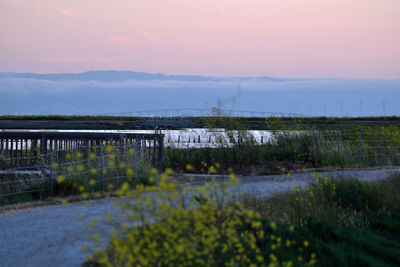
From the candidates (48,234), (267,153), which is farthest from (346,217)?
(267,153)

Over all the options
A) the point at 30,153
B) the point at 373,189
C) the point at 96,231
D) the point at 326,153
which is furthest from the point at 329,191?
the point at 30,153

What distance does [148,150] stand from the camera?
14766 millimetres

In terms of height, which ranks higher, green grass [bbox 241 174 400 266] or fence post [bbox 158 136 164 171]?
fence post [bbox 158 136 164 171]

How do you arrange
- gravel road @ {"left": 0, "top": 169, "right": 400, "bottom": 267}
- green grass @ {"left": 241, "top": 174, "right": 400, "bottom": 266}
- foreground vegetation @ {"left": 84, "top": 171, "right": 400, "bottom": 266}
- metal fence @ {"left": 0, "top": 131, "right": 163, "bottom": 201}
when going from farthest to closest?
metal fence @ {"left": 0, "top": 131, "right": 163, "bottom": 201}, green grass @ {"left": 241, "top": 174, "right": 400, "bottom": 266}, gravel road @ {"left": 0, "top": 169, "right": 400, "bottom": 267}, foreground vegetation @ {"left": 84, "top": 171, "right": 400, "bottom": 266}

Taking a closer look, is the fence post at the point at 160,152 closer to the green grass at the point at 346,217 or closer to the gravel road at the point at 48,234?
the gravel road at the point at 48,234

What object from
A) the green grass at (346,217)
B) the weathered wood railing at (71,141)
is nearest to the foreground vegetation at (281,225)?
the green grass at (346,217)

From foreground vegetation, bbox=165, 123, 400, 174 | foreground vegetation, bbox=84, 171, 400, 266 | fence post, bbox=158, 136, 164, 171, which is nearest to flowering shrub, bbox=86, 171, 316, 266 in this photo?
foreground vegetation, bbox=84, 171, 400, 266

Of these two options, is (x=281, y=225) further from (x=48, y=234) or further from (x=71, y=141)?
(x=71, y=141)

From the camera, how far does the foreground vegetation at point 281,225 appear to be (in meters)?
5.19

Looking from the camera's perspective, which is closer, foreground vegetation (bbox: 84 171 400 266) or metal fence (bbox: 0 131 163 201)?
foreground vegetation (bbox: 84 171 400 266)

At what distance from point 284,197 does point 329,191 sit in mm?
1256

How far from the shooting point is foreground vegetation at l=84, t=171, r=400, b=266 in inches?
204

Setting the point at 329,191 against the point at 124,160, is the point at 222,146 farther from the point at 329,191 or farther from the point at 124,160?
the point at 329,191

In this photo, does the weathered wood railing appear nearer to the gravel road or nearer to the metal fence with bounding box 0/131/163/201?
A: the metal fence with bounding box 0/131/163/201
